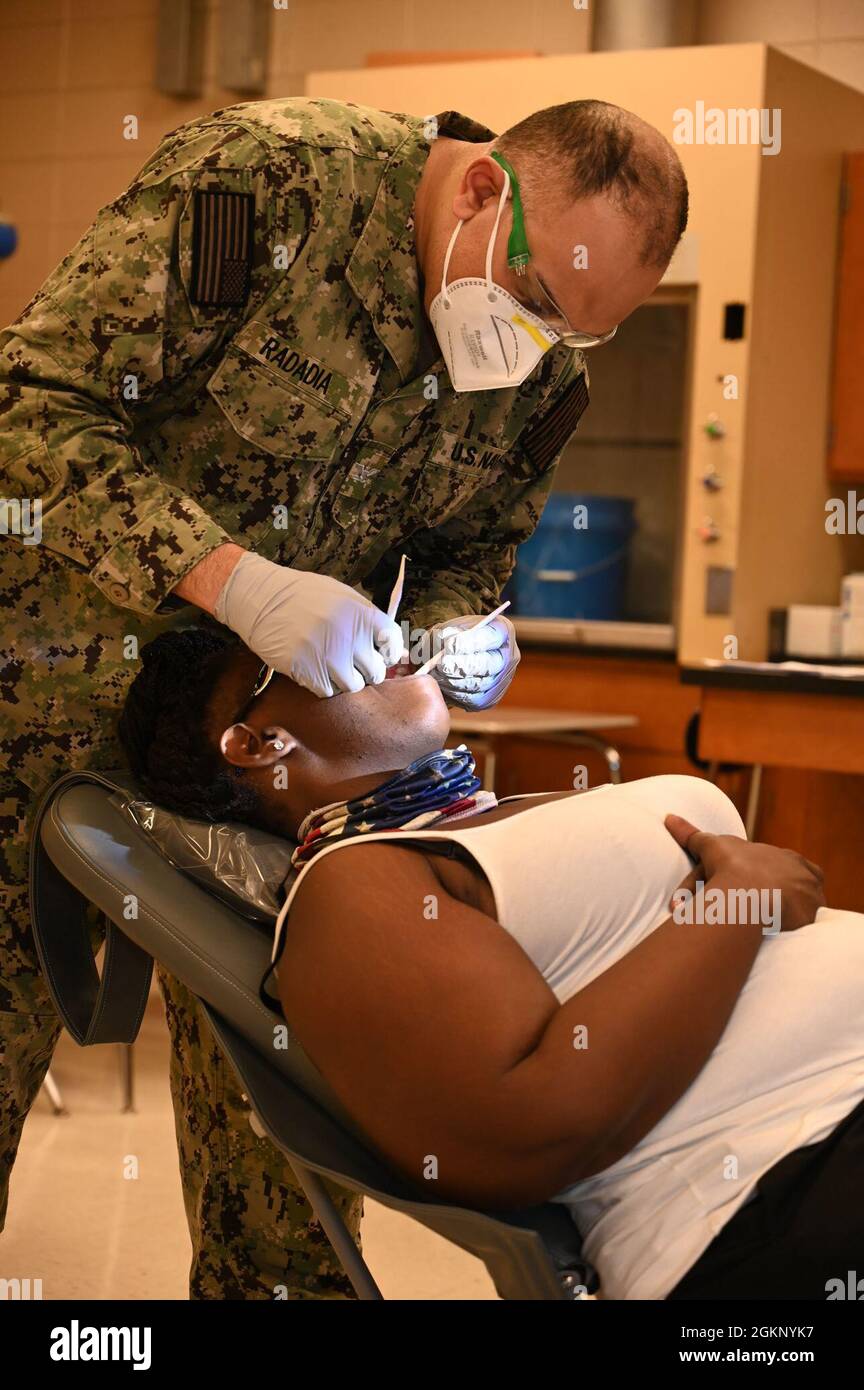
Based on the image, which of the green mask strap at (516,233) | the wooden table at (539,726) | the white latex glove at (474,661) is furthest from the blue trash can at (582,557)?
the green mask strap at (516,233)

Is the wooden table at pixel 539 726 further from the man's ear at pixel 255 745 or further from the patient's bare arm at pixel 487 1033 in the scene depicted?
the patient's bare arm at pixel 487 1033

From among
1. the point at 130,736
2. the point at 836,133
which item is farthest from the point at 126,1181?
the point at 836,133

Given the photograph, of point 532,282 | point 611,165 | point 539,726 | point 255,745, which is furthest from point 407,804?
point 539,726

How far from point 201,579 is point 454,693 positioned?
39 cm

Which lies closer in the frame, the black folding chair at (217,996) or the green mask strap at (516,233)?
the black folding chair at (217,996)

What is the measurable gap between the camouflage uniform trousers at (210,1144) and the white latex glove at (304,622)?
408 millimetres

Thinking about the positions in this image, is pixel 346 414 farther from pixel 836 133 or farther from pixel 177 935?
pixel 836 133

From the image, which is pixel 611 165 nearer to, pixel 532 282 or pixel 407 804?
pixel 532 282

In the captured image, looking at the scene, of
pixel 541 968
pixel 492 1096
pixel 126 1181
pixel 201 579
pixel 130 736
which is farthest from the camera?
pixel 126 1181

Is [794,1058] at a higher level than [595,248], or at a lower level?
lower

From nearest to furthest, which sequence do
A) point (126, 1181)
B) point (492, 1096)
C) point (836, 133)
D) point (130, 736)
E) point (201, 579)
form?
point (492, 1096), point (201, 579), point (130, 736), point (126, 1181), point (836, 133)

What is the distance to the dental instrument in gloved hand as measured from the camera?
162cm

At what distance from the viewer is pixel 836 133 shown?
4172 mm

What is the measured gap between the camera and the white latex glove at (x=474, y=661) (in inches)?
63.9
